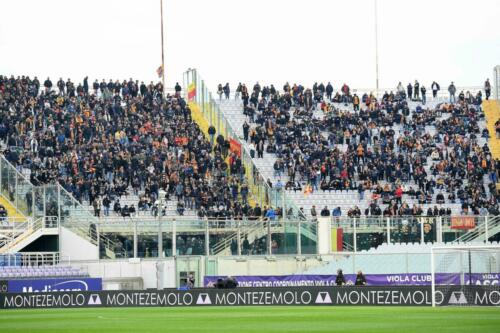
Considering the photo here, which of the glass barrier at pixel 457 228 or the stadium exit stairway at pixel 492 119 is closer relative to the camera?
the glass barrier at pixel 457 228

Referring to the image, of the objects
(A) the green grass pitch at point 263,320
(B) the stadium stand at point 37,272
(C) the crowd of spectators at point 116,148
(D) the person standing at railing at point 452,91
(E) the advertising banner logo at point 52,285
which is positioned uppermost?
(D) the person standing at railing at point 452,91

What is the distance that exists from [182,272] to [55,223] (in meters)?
7.60

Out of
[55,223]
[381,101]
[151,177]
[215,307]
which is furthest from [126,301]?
[381,101]

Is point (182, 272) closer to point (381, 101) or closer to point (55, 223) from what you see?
point (55, 223)

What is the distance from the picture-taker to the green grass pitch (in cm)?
3099

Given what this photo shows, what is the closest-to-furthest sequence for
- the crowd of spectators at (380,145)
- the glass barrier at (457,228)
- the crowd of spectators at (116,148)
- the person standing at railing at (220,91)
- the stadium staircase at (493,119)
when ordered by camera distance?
the glass barrier at (457,228) → the crowd of spectators at (116,148) → the crowd of spectators at (380,145) → the stadium staircase at (493,119) → the person standing at railing at (220,91)

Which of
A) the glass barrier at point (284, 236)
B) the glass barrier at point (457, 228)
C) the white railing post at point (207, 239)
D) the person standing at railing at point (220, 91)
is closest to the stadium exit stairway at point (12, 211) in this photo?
the white railing post at point (207, 239)

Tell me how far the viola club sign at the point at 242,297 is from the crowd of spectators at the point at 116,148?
1379 centimetres

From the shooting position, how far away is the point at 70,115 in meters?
72.1

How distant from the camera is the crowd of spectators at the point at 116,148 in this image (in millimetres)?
66375

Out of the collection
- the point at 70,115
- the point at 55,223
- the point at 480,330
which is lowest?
the point at 480,330

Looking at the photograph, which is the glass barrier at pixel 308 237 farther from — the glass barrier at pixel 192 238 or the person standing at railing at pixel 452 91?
the person standing at railing at pixel 452 91

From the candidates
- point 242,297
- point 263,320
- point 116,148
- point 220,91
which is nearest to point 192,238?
point 242,297

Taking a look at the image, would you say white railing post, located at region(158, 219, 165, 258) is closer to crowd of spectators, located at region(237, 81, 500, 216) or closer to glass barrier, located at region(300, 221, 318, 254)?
glass barrier, located at region(300, 221, 318, 254)
